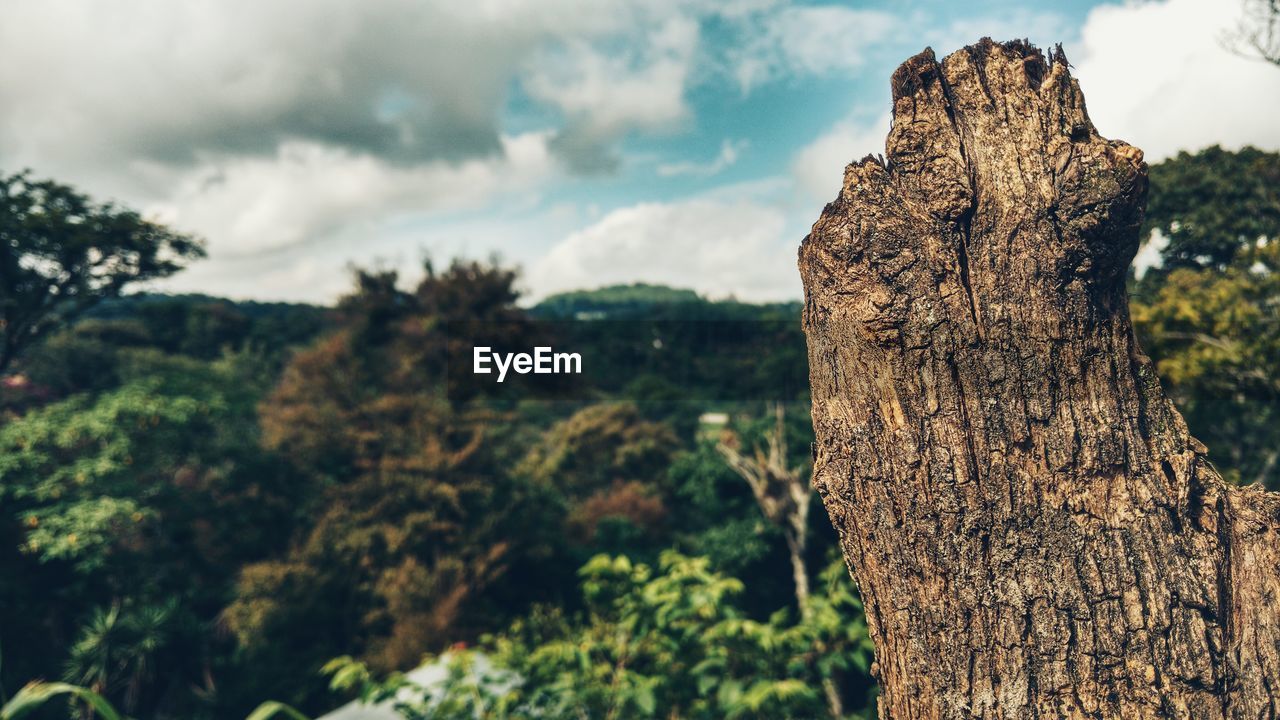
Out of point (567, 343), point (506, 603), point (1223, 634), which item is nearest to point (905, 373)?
point (1223, 634)

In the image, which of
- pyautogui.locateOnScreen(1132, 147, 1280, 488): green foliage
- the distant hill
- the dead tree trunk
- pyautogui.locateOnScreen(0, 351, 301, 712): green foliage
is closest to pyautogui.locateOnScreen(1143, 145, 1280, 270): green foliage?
pyautogui.locateOnScreen(1132, 147, 1280, 488): green foliage

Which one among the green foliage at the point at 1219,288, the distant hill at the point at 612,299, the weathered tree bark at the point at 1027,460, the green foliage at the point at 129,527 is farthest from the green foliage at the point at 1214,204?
the distant hill at the point at 612,299

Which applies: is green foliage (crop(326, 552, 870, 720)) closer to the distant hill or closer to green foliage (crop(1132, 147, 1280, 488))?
green foliage (crop(1132, 147, 1280, 488))

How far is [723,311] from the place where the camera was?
19.4 meters

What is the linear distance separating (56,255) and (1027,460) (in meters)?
12.2

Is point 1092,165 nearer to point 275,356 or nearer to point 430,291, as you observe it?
point 430,291

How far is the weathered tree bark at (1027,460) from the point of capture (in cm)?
110

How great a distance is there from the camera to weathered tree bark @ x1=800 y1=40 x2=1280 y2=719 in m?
1.10

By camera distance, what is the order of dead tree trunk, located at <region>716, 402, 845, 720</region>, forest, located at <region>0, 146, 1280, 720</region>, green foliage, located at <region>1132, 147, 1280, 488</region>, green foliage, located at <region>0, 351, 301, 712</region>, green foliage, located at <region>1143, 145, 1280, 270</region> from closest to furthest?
green foliage, located at <region>1143, 145, 1280, 270</region> < green foliage, located at <region>1132, 147, 1280, 488</region> < forest, located at <region>0, 146, 1280, 720</region> < green foliage, located at <region>0, 351, 301, 712</region> < dead tree trunk, located at <region>716, 402, 845, 720</region>

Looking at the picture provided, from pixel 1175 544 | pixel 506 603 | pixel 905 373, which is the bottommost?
pixel 506 603

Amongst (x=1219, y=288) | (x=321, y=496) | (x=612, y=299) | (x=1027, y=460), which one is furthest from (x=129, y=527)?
(x=612, y=299)

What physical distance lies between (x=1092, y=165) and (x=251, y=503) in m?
11.6

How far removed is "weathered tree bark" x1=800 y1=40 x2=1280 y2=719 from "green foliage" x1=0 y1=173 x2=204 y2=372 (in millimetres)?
11495

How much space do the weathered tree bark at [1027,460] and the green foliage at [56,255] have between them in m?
11.5
